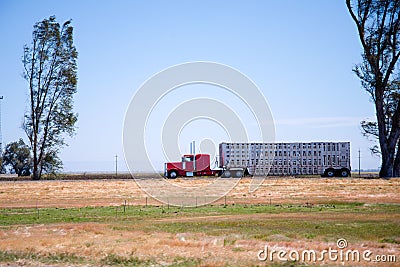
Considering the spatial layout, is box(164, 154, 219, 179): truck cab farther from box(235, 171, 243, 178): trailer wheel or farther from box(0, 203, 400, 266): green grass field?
box(0, 203, 400, 266): green grass field

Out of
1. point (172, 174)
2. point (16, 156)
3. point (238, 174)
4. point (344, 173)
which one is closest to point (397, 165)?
point (344, 173)

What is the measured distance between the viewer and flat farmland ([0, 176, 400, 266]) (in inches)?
771

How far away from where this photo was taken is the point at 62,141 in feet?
222

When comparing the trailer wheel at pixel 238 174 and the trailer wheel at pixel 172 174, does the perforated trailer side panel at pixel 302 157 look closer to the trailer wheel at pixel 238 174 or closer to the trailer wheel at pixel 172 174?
the trailer wheel at pixel 238 174

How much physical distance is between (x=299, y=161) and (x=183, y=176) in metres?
15.2

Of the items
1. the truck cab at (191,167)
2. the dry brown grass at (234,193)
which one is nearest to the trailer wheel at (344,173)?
the dry brown grass at (234,193)

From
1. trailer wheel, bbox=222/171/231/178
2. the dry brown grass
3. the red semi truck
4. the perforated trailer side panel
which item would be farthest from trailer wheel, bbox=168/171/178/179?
the dry brown grass

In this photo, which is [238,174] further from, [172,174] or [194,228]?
[194,228]

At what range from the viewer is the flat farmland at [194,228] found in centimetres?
1959

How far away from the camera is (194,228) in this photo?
26156mm

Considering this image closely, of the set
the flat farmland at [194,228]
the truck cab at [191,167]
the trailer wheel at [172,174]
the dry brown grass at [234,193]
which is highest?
the truck cab at [191,167]

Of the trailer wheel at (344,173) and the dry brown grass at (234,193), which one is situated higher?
the trailer wheel at (344,173)

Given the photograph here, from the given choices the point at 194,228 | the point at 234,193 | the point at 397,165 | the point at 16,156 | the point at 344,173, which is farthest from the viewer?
the point at 16,156

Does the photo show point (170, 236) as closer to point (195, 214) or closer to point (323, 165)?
point (195, 214)
